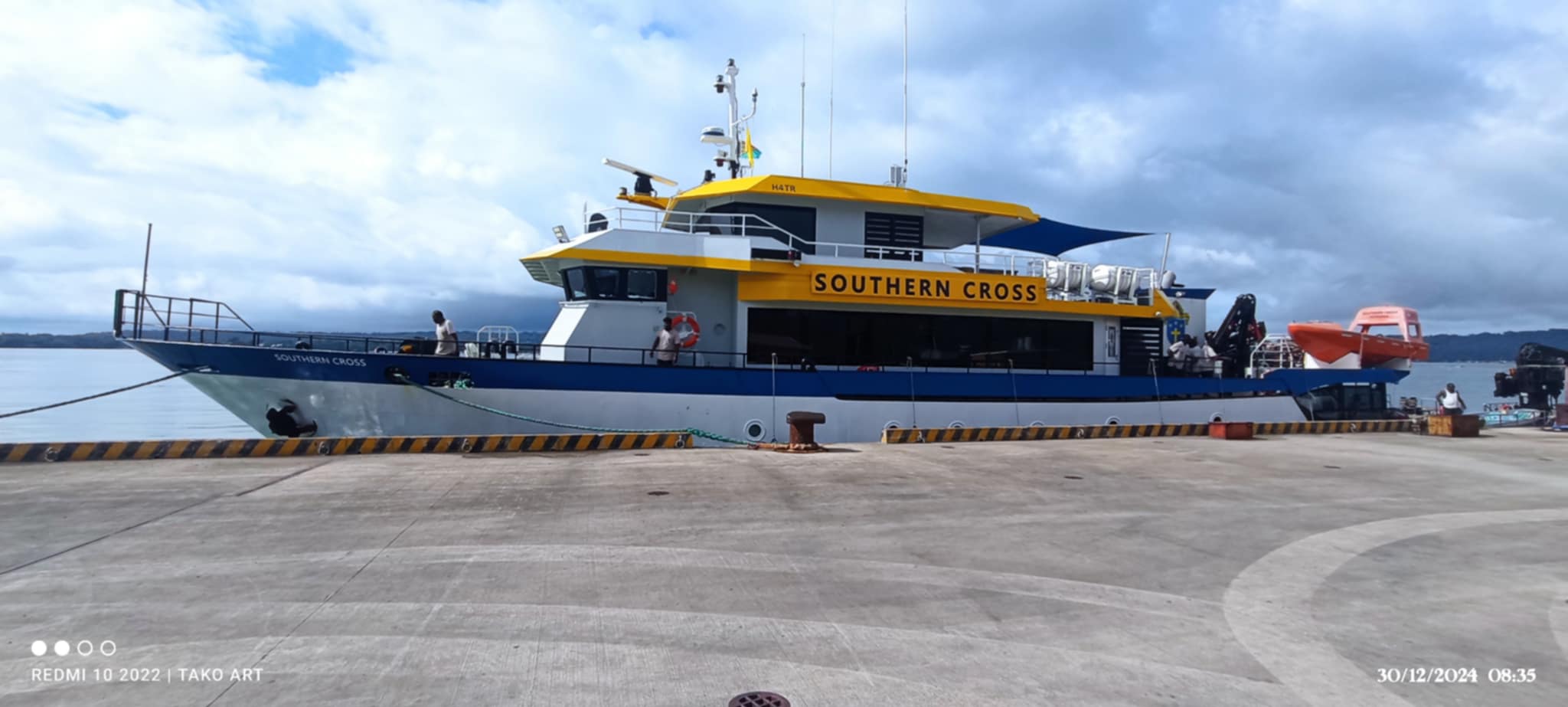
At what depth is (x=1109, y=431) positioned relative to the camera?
1364cm

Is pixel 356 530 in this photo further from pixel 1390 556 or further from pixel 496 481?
pixel 1390 556

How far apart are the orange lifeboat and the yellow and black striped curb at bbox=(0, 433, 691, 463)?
13.4m

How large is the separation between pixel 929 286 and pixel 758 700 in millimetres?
10793

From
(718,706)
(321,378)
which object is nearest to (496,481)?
(321,378)

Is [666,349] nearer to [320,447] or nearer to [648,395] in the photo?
[648,395]

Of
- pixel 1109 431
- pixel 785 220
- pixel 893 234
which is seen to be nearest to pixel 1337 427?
pixel 1109 431

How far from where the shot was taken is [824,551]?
5820 millimetres

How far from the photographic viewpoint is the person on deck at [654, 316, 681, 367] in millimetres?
12062

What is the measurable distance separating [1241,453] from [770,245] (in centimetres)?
773

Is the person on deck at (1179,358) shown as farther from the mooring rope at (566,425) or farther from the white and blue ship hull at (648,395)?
the mooring rope at (566,425)

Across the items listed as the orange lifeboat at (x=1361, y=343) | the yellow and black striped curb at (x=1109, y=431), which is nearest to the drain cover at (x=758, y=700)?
the yellow and black striped curb at (x=1109, y=431)

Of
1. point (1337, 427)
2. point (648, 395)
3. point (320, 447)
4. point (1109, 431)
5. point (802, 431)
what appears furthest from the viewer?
point (1337, 427)

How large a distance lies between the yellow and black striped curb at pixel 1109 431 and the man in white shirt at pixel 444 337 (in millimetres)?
6621

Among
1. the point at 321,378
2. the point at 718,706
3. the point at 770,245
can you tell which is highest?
the point at 770,245
